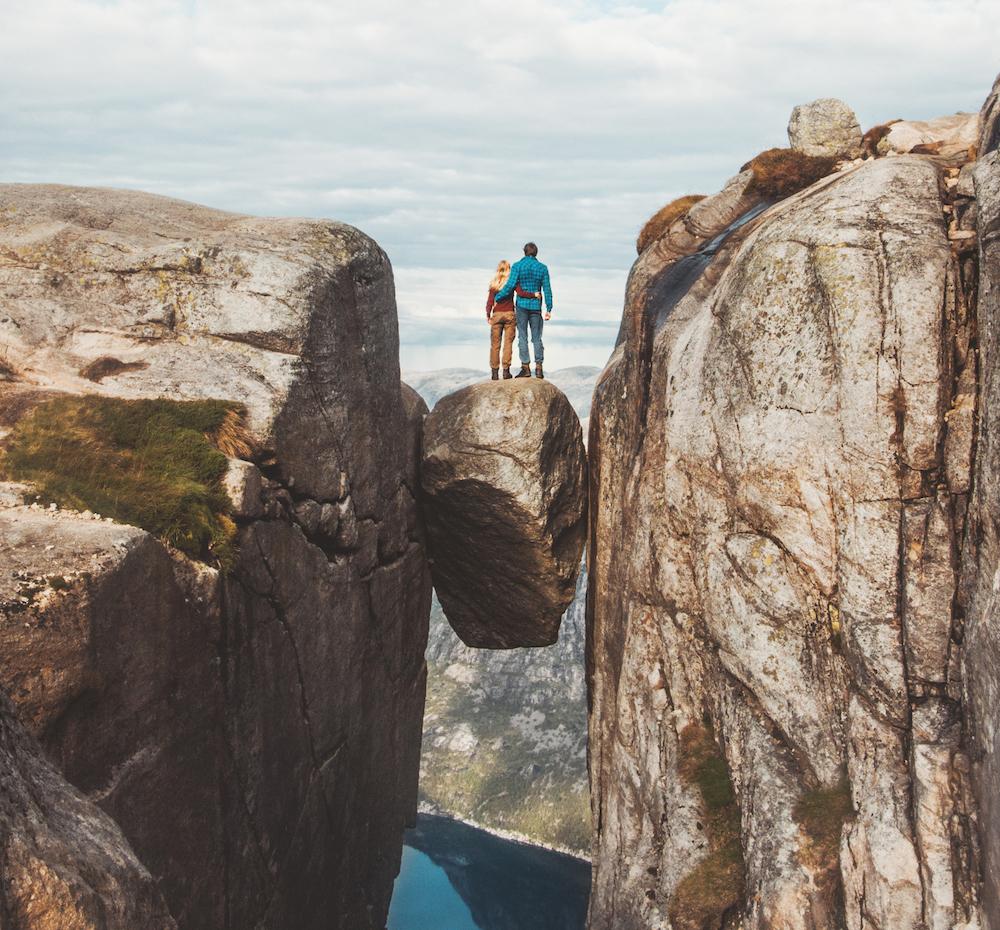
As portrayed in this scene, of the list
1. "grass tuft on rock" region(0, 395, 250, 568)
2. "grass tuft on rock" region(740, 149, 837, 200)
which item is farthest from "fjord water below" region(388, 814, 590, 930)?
"grass tuft on rock" region(740, 149, 837, 200)

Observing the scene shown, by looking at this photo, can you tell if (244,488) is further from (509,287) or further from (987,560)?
(987,560)

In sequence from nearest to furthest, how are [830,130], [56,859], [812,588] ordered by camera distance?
1. [56,859]
2. [812,588]
3. [830,130]

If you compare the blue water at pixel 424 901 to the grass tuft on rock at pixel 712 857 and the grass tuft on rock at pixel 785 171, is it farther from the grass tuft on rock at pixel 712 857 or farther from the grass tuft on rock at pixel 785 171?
the grass tuft on rock at pixel 785 171

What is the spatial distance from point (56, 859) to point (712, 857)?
1688 centimetres

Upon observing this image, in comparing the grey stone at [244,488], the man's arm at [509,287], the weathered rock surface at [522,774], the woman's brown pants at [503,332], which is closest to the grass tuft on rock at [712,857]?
the grey stone at [244,488]

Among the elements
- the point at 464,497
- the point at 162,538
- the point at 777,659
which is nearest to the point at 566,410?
the point at 464,497

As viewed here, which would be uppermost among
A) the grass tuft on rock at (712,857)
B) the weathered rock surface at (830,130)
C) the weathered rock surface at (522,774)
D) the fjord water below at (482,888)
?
the weathered rock surface at (830,130)

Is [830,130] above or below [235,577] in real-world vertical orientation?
above

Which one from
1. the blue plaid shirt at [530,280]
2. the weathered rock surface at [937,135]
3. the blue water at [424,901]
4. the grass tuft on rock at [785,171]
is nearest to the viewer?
the weathered rock surface at [937,135]

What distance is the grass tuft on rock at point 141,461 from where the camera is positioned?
1761 cm

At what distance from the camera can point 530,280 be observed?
29938 mm

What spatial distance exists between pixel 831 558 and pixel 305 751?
42.5ft

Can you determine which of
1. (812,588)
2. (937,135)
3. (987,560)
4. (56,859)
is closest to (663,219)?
(937,135)

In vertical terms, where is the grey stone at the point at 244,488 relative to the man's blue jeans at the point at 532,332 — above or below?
below
